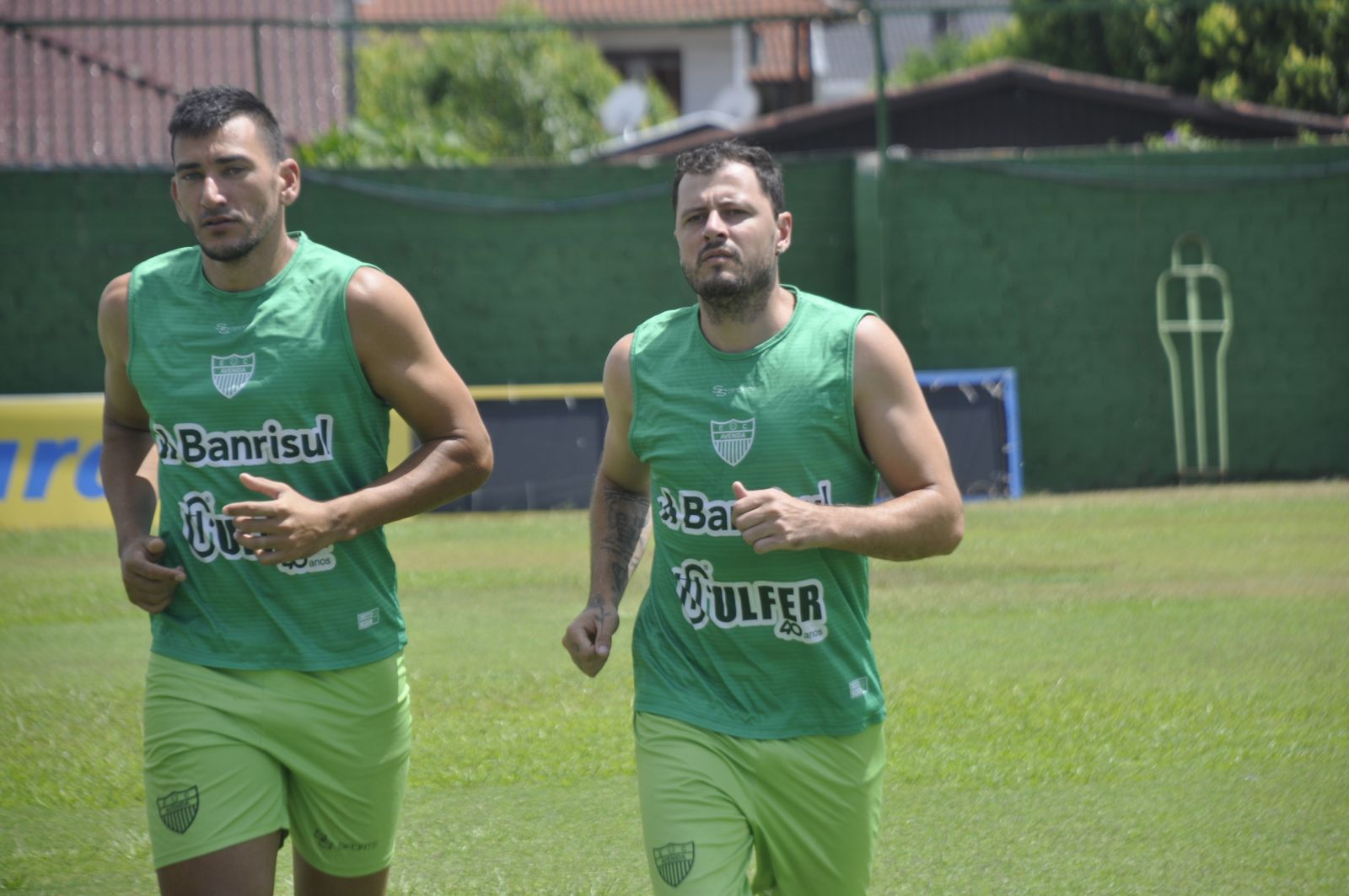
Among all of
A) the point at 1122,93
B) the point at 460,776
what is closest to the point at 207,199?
the point at 460,776

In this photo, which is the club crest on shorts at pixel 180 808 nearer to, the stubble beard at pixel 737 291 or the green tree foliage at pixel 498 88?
the stubble beard at pixel 737 291

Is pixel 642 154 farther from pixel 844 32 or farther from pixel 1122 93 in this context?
pixel 844 32

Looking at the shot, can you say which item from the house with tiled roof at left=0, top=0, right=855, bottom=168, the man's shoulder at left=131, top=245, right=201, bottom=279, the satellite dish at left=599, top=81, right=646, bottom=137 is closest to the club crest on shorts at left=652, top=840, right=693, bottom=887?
the man's shoulder at left=131, top=245, right=201, bottom=279

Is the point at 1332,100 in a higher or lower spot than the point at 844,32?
lower

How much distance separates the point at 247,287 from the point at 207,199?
0.26 meters

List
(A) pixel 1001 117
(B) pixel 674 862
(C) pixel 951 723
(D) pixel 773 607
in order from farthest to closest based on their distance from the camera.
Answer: (A) pixel 1001 117, (C) pixel 951 723, (D) pixel 773 607, (B) pixel 674 862

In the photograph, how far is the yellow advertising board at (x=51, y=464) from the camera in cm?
1296

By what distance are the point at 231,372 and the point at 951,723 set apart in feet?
13.6

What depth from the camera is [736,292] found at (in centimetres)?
393

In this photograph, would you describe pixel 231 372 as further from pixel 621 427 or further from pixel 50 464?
pixel 50 464

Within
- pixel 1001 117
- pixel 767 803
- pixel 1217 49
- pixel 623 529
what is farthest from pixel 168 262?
Result: pixel 1217 49

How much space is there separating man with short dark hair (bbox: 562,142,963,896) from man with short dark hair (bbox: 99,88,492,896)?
58cm

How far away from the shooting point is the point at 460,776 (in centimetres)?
666

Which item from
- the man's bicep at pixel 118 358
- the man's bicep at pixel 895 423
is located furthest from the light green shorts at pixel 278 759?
the man's bicep at pixel 895 423
